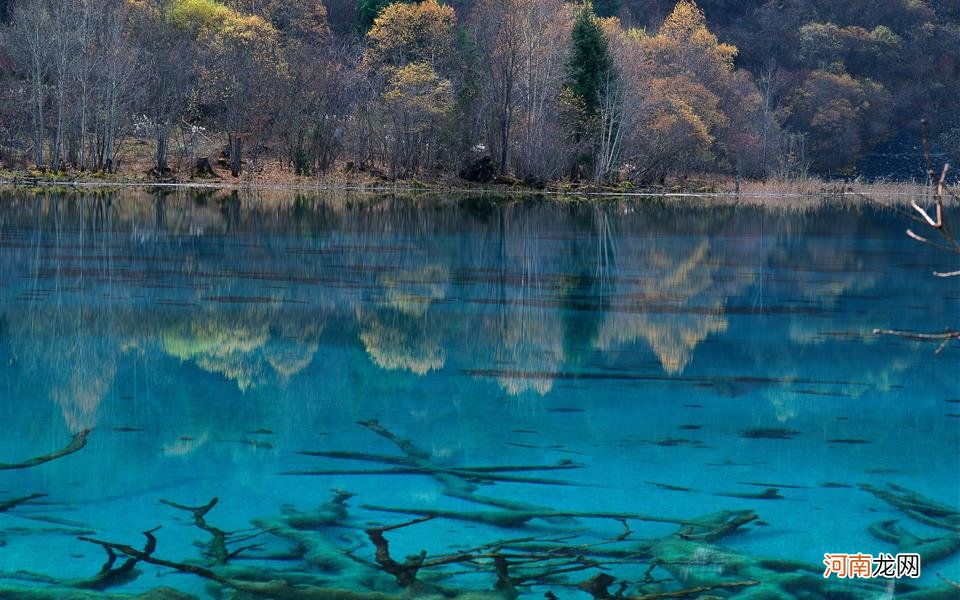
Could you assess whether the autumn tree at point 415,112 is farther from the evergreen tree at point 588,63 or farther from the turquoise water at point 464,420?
the turquoise water at point 464,420

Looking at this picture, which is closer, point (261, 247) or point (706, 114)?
point (261, 247)

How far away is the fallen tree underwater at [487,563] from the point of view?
5.60m

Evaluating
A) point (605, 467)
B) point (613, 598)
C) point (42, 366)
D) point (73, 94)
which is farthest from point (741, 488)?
point (73, 94)

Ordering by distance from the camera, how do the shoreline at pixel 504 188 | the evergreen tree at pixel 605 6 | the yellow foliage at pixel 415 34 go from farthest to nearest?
1. the evergreen tree at pixel 605 6
2. the yellow foliage at pixel 415 34
3. the shoreline at pixel 504 188

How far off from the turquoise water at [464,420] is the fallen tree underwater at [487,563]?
0.02 metres

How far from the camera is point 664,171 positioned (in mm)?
62281

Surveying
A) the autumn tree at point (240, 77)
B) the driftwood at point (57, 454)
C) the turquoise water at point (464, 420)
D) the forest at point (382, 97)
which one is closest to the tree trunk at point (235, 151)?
the autumn tree at point (240, 77)

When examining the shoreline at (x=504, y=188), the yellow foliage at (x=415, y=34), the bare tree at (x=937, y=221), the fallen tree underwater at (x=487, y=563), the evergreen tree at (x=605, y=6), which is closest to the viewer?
the bare tree at (x=937, y=221)

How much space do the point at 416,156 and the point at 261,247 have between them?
122 ft

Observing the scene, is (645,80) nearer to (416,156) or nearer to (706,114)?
(706,114)

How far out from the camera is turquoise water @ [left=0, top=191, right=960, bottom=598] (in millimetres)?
6094

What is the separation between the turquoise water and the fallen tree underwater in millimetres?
23

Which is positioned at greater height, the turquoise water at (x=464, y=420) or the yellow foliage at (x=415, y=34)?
the yellow foliage at (x=415, y=34)

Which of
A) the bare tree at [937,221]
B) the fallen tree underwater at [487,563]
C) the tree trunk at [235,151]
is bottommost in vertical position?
the fallen tree underwater at [487,563]
